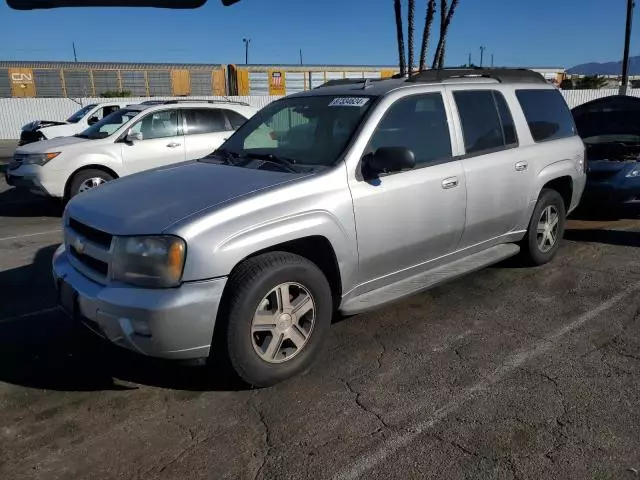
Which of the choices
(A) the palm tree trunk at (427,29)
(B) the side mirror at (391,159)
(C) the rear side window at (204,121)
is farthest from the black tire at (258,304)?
(A) the palm tree trunk at (427,29)

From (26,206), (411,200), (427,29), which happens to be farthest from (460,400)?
(427,29)

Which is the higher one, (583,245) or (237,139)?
(237,139)

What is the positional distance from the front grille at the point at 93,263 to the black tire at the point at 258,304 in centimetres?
73

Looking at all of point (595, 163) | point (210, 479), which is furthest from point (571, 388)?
point (595, 163)

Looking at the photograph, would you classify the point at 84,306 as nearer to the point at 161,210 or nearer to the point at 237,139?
the point at 161,210

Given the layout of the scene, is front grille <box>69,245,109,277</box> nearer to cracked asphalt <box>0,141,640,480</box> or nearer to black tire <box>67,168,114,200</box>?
cracked asphalt <box>0,141,640,480</box>

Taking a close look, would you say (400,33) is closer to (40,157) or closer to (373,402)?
(40,157)

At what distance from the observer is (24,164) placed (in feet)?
28.9

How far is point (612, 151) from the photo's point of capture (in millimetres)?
7418

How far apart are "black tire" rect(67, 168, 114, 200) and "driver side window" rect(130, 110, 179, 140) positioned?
876 millimetres

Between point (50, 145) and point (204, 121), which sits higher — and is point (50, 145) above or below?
below

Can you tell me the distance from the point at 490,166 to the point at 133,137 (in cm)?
643

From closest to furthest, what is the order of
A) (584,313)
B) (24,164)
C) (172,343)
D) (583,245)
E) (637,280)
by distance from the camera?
(172,343) → (584,313) → (637,280) → (583,245) → (24,164)

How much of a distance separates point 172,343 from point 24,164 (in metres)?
7.33
